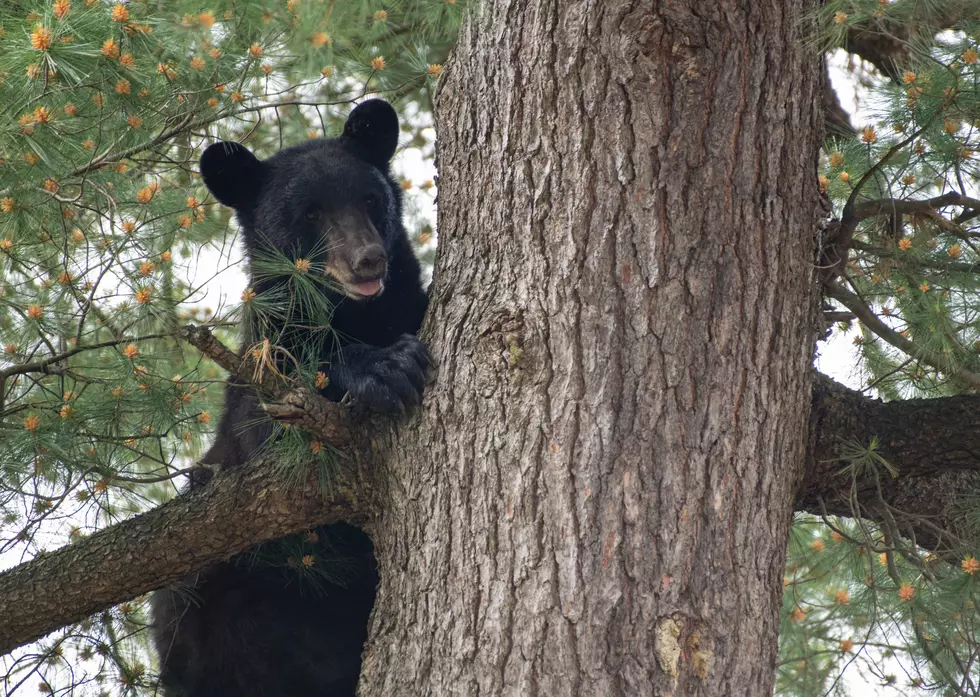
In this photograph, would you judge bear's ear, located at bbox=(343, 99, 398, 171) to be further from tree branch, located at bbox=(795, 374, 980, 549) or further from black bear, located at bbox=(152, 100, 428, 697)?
tree branch, located at bbox=(795, 374, 980, 549)

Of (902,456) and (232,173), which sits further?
(232,173)

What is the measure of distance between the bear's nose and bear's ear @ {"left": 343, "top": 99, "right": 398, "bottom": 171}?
0.82 metres

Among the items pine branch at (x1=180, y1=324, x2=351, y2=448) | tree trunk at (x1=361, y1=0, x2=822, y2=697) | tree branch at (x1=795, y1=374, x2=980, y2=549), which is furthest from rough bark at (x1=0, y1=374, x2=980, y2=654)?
tree trunk at (x1=361, y1=0, x2=822, y2=697)

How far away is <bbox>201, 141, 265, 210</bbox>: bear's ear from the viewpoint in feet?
12.5

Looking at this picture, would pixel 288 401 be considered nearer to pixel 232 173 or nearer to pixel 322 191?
pixel 322 191

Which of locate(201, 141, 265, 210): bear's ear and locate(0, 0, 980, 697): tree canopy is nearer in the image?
locate(0, 0, 980, 697): tree canopy

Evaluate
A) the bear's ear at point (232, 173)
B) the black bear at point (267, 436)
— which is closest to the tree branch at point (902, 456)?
the black bear at point (267, 436)

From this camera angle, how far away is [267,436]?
11.6 ft

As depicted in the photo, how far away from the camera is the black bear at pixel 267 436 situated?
371 cm

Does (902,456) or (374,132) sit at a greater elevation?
(374,132)

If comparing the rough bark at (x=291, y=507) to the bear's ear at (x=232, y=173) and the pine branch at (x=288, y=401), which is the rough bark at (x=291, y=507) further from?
the bear's ear at (x=232, y=173)

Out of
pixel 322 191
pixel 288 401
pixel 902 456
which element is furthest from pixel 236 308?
pixel 902 456

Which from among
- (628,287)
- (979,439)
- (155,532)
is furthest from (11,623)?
(979,439)

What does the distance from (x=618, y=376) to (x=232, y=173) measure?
2.17m
